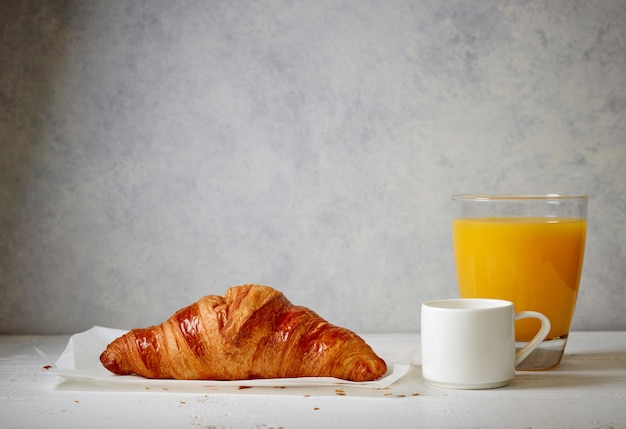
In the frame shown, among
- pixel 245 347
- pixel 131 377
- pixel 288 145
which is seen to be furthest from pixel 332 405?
pixel 288 145

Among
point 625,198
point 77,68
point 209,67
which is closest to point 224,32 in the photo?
point 209,67

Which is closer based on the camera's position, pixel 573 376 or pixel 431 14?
pixel 573 376

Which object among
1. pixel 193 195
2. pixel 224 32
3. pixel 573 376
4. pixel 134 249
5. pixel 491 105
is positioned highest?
pixel 224 32

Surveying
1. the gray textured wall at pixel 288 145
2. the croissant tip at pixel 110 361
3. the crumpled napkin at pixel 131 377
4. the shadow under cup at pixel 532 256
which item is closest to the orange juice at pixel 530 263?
the shadow under cup at pixel 532 256

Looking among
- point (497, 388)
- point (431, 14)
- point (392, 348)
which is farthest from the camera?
point (431, 14)

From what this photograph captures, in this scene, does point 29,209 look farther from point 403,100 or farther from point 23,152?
point 403,100

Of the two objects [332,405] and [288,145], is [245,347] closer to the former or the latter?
[332,405]
